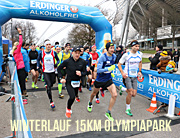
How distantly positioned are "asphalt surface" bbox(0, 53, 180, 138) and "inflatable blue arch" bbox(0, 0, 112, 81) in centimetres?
440

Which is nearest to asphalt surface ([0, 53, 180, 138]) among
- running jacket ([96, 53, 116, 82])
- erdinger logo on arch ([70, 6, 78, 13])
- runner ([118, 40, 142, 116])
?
runner ([118, 40, 142, 116])

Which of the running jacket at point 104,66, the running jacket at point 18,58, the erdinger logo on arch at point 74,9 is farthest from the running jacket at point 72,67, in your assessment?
the erdinger logo on arch at point 74,9

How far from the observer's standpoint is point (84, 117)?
4312 mm

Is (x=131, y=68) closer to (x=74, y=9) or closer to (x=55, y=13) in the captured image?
(x=55, y=13)

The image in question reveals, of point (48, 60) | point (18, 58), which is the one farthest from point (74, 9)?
point (48, 60)

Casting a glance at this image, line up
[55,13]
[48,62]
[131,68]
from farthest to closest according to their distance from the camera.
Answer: [55,13], [48,62], [131,68]

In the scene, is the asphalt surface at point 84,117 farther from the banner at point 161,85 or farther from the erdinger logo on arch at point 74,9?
the erdinger logo on arch at point 74,9

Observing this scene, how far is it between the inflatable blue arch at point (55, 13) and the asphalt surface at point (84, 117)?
440 centimetres

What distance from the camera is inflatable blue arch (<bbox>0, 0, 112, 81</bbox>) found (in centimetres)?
852

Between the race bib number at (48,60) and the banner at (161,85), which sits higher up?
the race bib number at (48,60)

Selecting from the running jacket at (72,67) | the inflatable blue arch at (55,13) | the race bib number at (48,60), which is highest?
the inflatable blue arch at (55,13)

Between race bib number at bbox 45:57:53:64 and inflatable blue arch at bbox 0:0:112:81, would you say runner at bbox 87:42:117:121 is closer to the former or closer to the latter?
race bib number at bbox 45:57:53:64

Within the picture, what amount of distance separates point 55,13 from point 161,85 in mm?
7428

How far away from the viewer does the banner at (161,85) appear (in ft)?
14.8
